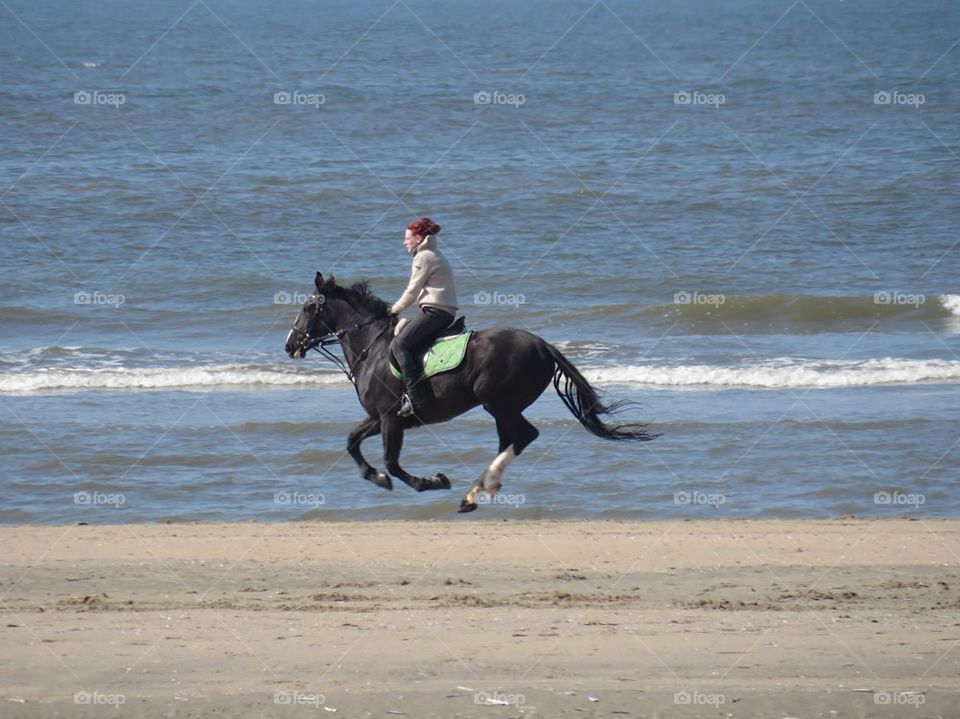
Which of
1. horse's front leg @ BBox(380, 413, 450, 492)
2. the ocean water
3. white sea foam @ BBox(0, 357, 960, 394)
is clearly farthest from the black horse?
white sea foam @ BBox(0, 357, 960, 394)

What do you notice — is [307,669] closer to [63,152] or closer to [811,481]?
[811,481]

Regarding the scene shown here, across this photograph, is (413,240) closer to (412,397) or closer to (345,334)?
(345,334)

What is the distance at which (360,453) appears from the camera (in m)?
10.9

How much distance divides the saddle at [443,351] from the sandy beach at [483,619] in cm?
137

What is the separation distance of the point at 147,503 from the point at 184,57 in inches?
1998

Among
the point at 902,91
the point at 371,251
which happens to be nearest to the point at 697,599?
the point at 371,251

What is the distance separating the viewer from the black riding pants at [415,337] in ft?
35.0

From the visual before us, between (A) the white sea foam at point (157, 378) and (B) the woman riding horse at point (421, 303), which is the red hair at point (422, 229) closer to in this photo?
(B) the woman riding horse at point (421, 303)

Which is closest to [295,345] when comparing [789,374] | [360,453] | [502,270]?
[360,453]

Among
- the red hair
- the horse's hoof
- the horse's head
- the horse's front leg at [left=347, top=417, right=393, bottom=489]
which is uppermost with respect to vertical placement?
the red hair

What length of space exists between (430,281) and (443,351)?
566 mm

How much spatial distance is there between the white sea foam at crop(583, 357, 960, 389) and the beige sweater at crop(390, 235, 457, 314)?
6.99m

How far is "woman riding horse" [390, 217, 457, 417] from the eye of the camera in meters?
10.6

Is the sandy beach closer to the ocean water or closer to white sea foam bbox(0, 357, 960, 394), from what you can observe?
the ocean water
